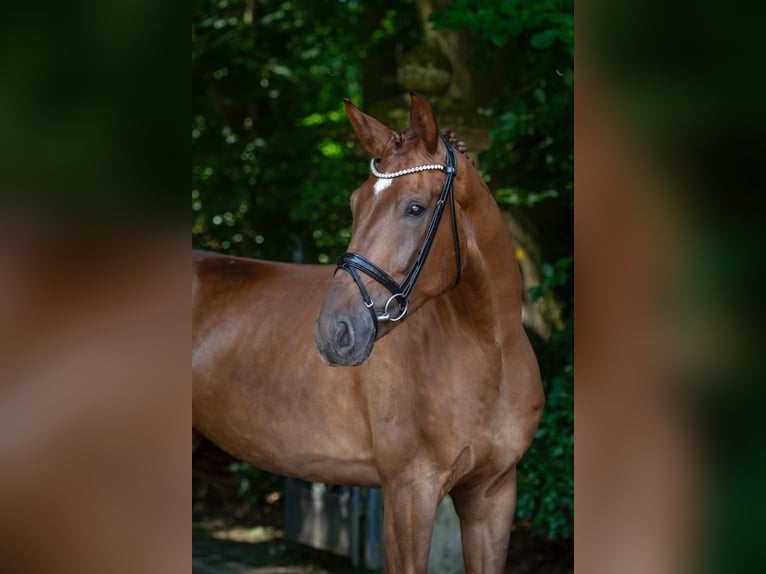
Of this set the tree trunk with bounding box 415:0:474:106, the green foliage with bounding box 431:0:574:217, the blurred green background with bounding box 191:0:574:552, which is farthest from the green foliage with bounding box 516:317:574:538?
the tree trunk with bounding box 415:0:474:106

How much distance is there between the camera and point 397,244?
7.77 feet

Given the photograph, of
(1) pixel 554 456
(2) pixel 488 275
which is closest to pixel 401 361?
(2) pixel 488 275

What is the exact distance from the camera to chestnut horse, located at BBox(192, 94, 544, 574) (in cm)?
238

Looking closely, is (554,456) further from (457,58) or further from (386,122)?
(457,58)

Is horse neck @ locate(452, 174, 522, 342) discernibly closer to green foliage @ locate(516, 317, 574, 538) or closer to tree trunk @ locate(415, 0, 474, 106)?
green foliage @ locate(516, 317, 574, 538)

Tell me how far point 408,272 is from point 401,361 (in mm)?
537

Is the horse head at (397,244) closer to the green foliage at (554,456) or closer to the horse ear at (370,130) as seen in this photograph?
the horse ear at (370,130)

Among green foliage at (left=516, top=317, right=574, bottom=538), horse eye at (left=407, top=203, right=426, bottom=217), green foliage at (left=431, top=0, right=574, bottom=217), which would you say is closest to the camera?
horse eye at (left=407, top=203, right=426, bottom=217)

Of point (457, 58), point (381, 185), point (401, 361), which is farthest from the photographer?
point (457, 58)

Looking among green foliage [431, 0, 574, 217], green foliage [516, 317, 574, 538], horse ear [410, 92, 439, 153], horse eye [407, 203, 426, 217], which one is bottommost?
green foliage [516, 317, 574, 538]
